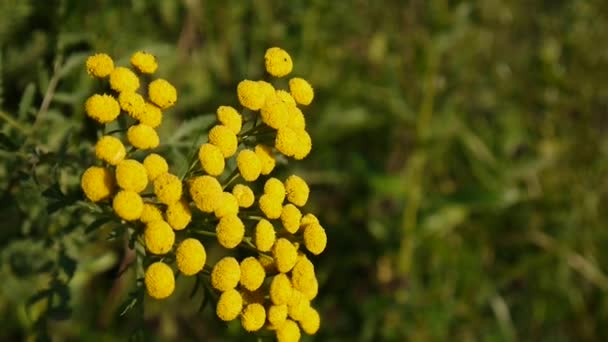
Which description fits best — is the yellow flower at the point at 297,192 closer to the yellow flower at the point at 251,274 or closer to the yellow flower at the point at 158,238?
the yellow flower at the point at 251,274

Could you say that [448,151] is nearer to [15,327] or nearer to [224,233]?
[15,327]

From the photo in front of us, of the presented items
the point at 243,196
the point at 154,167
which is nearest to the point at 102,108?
the point at 154,167

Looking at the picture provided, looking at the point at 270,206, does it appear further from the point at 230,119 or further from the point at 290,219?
the point at 230,119

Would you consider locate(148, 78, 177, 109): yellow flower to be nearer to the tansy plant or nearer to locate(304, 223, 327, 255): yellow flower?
the tansy plant

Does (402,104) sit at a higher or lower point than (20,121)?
lower

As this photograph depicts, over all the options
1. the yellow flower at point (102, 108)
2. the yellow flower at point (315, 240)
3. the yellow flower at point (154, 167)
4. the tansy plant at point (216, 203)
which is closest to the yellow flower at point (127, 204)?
the tansy plant at point (216, 203)

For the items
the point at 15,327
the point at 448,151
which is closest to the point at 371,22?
the point at 448,151

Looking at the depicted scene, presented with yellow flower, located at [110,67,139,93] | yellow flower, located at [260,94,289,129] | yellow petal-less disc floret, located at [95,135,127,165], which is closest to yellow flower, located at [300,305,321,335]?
yellow flower, located at [260,94,289,129]
